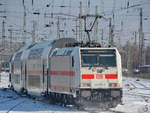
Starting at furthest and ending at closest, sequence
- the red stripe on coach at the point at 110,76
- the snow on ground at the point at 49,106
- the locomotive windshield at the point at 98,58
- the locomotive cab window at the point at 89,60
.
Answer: the locomotive windshield at the point at 98,58, the locomotive cab window at the point at 89,60, the red stripe on coach at the point at 110,76, the snow on ground at the point at 49,106

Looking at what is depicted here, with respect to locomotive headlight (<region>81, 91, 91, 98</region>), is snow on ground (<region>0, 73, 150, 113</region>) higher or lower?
lower

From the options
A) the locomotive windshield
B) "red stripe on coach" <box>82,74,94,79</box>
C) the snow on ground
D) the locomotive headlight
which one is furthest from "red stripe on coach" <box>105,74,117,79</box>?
the snow on ground

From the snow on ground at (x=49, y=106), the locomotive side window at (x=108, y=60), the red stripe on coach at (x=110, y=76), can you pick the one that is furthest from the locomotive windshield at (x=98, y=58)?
the snow on ground at (x=49, y=106)

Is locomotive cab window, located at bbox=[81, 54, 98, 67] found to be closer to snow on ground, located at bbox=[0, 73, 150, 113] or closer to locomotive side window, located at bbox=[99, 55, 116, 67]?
locomotive side window, located at bbox=[99, 55, 116, 67]

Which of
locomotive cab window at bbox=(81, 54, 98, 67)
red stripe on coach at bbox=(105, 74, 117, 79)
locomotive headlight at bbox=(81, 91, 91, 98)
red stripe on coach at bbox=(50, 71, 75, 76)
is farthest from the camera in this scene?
red stripe on coach at bbox=(50, 71, 75, 76)

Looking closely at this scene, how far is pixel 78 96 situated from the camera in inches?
680

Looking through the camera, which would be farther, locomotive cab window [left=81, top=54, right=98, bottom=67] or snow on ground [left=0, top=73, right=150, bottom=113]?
locomotive cab window [left=81, top=54, right=98, bottom=67]

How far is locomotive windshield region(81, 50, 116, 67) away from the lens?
17.8 m

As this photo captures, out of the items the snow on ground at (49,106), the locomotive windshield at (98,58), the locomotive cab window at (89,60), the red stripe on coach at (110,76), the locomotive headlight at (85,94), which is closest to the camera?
the snow on ground at (49,106)

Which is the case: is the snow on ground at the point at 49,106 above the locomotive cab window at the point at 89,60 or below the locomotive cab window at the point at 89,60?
below

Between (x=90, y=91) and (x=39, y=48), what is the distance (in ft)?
25.8

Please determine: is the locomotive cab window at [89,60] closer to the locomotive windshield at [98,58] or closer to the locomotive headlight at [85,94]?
the locomotive windshield at [98,58]

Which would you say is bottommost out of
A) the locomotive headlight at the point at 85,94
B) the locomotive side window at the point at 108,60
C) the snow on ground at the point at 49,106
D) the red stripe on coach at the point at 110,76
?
the snow on ground at the point at 49,106

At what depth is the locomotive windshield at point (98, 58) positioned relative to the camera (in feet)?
58.4
